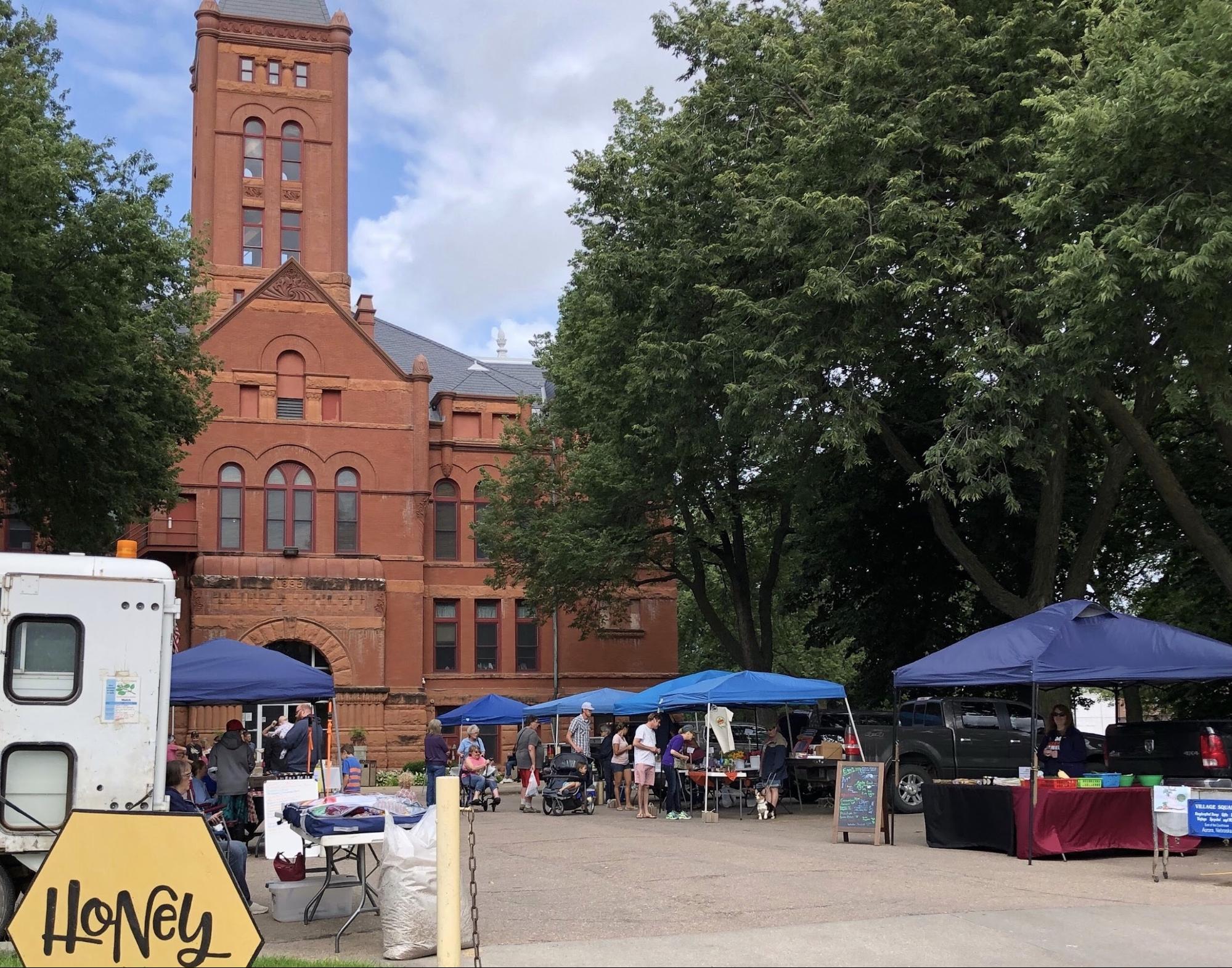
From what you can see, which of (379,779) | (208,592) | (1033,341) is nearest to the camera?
(1033,341)

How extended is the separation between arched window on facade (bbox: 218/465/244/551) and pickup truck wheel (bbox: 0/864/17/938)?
109 feet

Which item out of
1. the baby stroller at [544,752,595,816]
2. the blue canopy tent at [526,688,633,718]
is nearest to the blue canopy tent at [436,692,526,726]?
the blue canopy tent at [526,688,633,718]

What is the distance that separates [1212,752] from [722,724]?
8.09 m

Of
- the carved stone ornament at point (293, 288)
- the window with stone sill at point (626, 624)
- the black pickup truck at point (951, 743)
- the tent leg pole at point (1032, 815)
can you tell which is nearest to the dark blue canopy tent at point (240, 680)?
the tent leg pole at point (1032, 815)

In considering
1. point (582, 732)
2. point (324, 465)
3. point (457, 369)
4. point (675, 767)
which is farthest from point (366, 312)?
point (675, 767)

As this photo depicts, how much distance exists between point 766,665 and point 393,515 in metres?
15.7

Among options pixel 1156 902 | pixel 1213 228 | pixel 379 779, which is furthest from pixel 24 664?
pixel 379 779

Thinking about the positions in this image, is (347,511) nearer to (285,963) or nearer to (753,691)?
(753,691)

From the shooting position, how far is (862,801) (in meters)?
16.5

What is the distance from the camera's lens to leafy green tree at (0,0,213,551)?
63.8 ft

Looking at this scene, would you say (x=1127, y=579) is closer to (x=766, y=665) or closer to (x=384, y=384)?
(x=766, y=665)

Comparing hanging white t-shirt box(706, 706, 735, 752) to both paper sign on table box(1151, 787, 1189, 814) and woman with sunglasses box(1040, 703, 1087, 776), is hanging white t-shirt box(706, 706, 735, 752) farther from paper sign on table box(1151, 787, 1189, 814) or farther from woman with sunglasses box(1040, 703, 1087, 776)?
paper sign on table box(1151, 787, 1189, 814)

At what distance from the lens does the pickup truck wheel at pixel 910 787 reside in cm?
2166

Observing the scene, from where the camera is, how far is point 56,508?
26.1m
